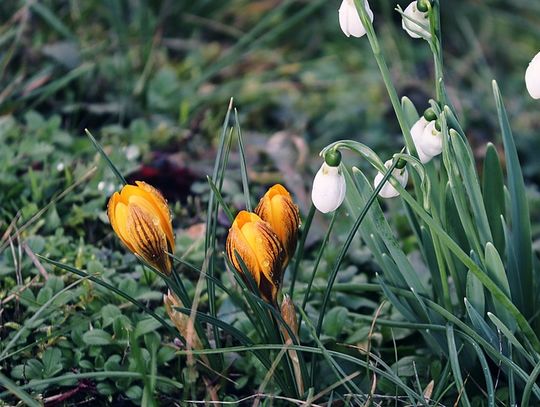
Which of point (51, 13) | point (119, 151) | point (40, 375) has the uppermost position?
point (51, 13)

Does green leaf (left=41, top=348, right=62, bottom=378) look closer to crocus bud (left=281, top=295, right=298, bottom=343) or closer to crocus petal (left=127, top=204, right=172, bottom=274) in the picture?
crocus petal (left=127, top=204, right=172, bottom=274)

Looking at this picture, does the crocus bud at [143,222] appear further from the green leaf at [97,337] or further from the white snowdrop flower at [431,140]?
the white snowdrop flower at [431,140]

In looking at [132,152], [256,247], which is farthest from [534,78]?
[132,152]

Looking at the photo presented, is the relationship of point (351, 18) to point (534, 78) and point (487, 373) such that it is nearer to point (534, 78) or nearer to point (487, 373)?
point (534, 78)

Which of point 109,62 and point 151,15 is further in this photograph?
point 151,15

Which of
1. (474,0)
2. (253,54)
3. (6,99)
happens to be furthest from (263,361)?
(474,0)

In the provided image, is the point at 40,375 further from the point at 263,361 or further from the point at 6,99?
the point at 6,99

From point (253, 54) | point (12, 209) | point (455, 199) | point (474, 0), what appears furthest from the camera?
point (474, 0)
